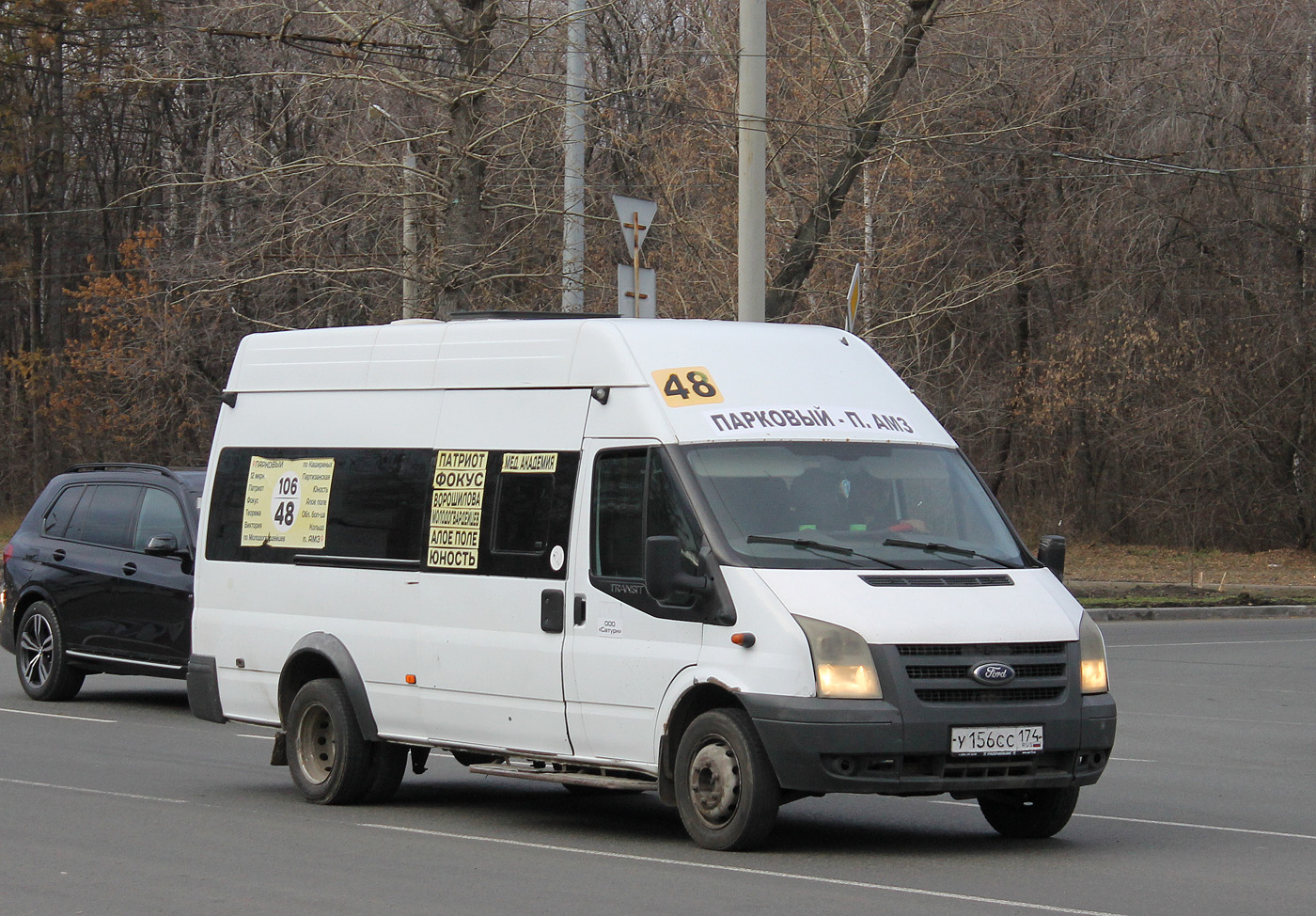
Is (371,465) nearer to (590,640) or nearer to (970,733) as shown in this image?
(590,640)

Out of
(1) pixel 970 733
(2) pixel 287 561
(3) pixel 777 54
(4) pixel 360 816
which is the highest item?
(3) pixel 777 54

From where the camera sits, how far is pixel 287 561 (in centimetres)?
1056

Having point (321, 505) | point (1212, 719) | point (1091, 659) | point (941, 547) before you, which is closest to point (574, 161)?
point (1212, 719)

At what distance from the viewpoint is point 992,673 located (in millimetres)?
8000

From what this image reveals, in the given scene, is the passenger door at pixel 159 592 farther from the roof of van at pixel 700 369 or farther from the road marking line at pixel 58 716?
the roof of van at pixel 700 369

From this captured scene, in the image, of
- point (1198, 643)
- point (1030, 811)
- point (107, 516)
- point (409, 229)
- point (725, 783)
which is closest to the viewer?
point (725, 783)

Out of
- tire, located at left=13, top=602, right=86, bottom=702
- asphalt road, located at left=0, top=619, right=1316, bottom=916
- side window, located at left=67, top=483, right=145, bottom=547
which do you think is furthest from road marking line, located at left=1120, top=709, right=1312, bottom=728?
tire, located at left=13, top=602, right=86, bottom=702

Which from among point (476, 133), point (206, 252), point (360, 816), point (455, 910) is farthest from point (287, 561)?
point (206, 252)

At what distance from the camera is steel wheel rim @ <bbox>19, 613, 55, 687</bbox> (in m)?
15.9

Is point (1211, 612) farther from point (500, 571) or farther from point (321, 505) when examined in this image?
point (500, 571)

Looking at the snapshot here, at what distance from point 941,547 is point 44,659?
1002 centimetres

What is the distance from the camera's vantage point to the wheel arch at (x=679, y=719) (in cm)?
836

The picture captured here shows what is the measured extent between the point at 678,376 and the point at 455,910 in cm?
305

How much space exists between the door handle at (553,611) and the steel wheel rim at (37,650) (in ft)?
27.0
